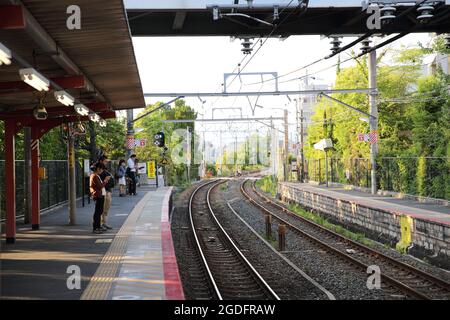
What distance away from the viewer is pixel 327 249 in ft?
52.9

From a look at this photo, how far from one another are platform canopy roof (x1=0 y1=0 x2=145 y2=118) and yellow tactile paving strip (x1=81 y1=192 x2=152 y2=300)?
3160 millimetres

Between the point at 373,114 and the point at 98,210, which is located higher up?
the point at 373,114

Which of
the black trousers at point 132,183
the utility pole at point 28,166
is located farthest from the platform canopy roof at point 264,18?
the black trousers at point 132,183

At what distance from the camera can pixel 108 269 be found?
979 cm

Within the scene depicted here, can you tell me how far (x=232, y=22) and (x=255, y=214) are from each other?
14.2 m

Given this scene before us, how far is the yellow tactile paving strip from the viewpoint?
26.1ft

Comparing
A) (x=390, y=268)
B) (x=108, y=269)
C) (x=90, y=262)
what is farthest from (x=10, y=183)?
(x=390, y=268)

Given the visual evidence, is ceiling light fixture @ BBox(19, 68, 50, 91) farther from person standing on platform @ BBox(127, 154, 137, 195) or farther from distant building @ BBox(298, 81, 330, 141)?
distant building @ BBox(298, 81, 330, 141)

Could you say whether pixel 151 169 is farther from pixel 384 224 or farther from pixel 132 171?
pixel 384 224

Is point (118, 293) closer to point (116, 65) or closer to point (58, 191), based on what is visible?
point (116, 65)

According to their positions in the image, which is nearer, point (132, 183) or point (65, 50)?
point (65, 50)

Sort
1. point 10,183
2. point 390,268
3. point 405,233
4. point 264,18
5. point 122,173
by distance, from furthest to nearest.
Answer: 1. point 122,173
2. point 405,233
3. point 264,18
4. point 390,268
5. point 10,183

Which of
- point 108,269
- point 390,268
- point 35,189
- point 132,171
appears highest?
point 132,171

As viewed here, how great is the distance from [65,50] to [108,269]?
139 inches
